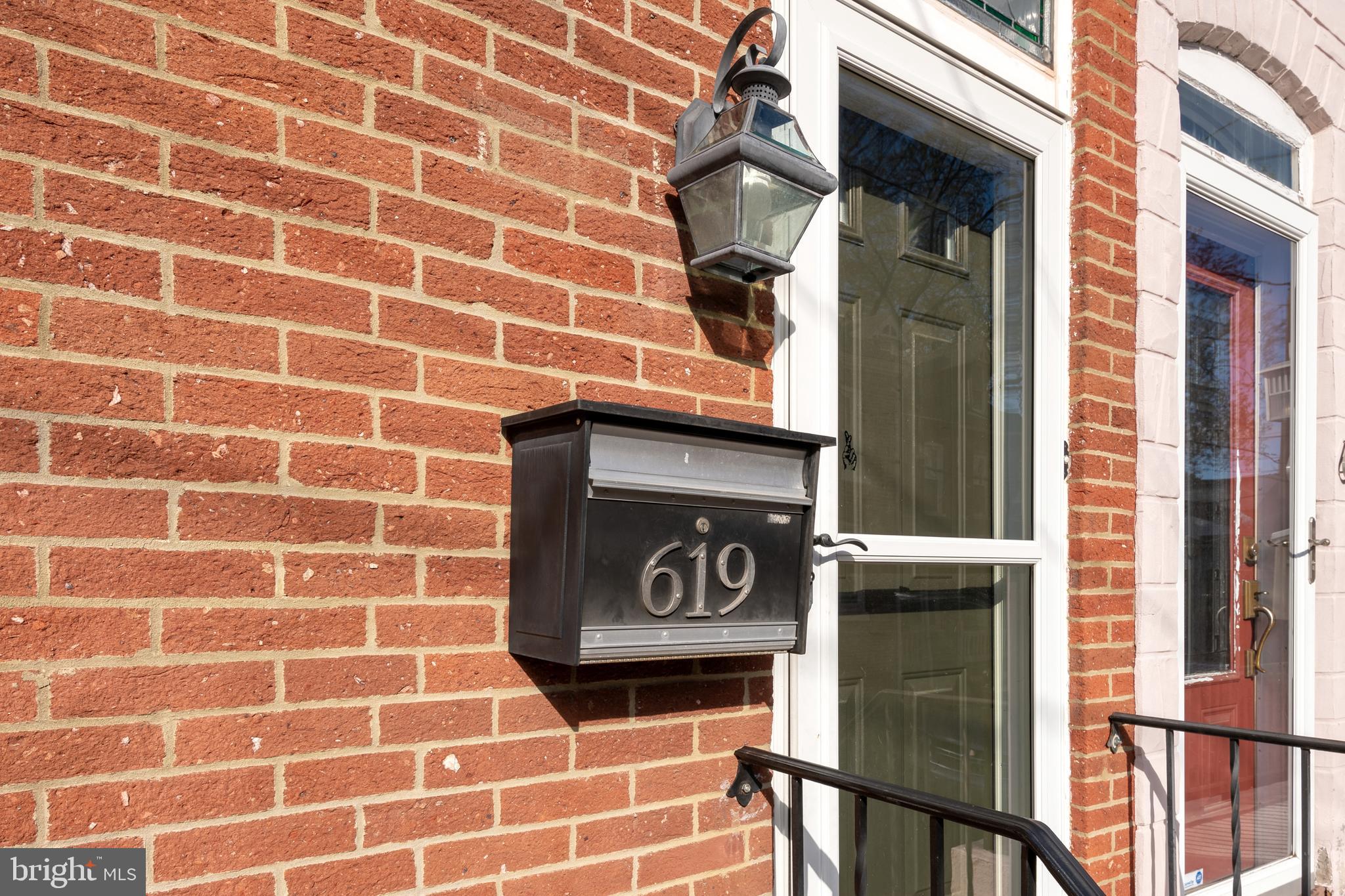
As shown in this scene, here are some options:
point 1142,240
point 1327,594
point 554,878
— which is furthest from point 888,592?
point 1327,594

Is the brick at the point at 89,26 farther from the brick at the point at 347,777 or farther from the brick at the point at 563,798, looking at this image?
the brick at the point at 563,798

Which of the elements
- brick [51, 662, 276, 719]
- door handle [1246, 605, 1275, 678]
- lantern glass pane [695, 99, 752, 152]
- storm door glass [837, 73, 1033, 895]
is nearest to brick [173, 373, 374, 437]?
brick [51, 662, 276, 719]

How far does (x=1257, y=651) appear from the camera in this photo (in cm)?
346

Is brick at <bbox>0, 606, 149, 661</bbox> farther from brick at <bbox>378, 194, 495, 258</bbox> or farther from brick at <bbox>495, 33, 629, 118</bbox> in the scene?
brick at <bbox>495, 33, 629, 118</bbox>

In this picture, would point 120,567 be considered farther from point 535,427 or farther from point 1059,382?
point 1059,382

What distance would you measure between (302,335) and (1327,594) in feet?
12.7

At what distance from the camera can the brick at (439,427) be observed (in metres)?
1.49

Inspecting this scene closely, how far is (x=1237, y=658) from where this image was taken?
3400 mm

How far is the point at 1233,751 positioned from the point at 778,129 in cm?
204

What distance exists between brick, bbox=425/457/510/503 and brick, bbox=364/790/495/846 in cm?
49

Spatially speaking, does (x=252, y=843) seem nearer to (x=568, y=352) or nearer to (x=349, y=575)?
(x=349, y=575)

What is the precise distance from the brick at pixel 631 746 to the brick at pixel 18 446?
37.4 inches

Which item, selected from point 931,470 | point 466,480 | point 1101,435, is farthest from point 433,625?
point 1101,435

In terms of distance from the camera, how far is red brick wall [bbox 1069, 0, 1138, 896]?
260 cm
